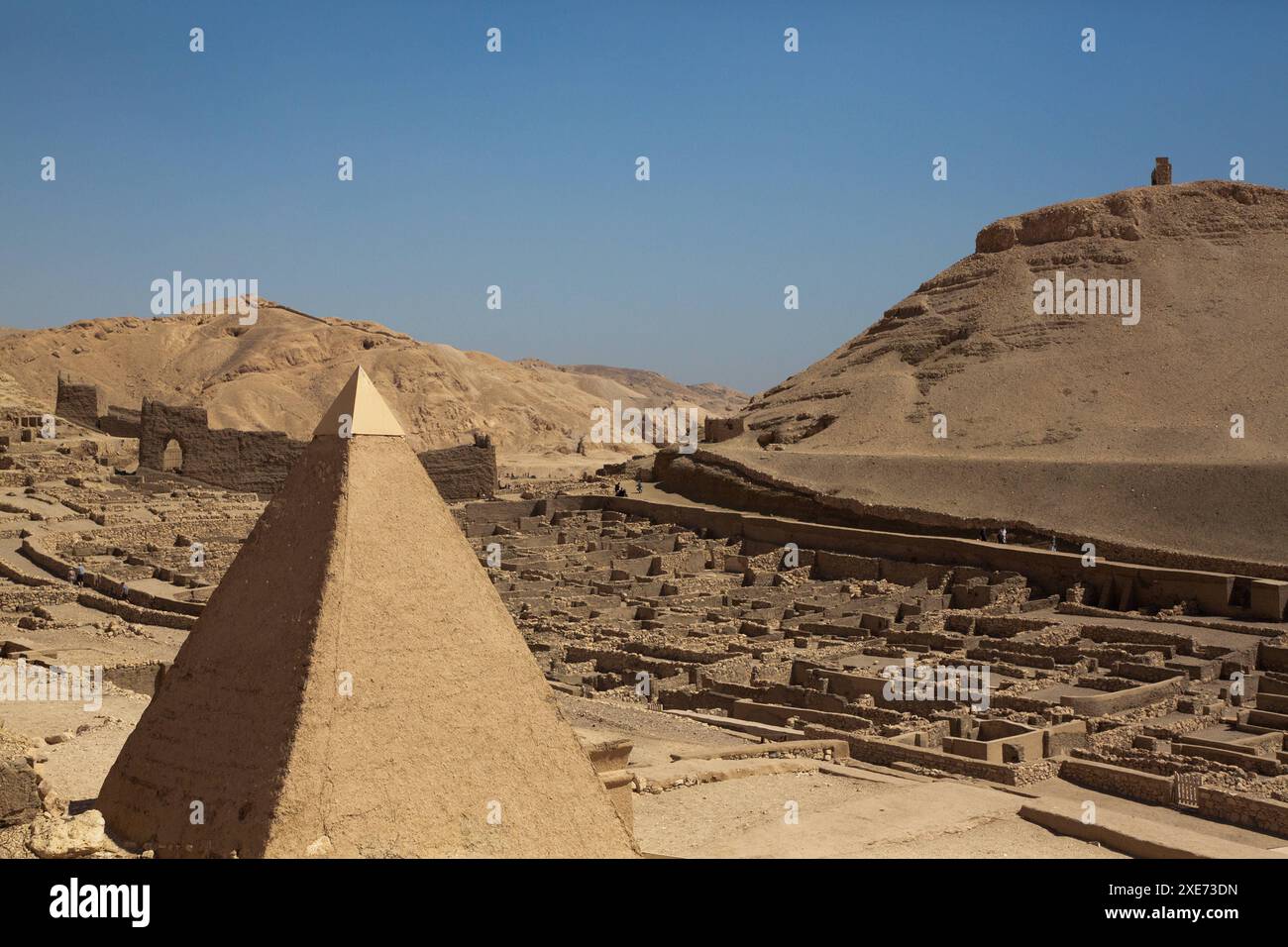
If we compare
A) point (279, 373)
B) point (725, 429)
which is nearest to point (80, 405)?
point (279, 373)

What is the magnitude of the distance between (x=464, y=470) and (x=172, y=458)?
8670 mm

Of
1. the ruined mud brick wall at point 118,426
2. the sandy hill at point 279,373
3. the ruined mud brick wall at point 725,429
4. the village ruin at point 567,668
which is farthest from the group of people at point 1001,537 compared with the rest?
the sandy hill at point 279,373

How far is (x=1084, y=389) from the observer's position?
39875 millimetres

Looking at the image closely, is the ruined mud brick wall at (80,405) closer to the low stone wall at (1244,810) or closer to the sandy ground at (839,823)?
the sandy ground at (839,823)

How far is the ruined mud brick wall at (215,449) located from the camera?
34.6 meters

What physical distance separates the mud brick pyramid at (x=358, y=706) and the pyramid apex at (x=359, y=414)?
11mm

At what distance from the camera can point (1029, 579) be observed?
25.4 m

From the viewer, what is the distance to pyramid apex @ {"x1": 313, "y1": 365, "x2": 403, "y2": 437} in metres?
6.33

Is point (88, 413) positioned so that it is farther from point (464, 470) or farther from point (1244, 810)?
point (1244, 810)

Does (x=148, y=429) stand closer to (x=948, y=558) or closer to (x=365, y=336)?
(x=948, y=558)

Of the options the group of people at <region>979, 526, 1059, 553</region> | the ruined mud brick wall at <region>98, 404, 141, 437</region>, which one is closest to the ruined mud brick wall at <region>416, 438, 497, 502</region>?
the ruined mud brick wall at <region>98, 404, 141, 437</region>

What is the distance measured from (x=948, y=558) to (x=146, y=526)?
56.7 feet

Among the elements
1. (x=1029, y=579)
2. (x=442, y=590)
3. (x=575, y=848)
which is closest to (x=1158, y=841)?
(x=575, y=848)

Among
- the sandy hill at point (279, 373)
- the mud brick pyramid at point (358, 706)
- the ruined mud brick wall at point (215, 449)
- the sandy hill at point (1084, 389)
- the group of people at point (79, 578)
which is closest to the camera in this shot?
the mud brick pyramid at point (358, 706)
